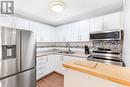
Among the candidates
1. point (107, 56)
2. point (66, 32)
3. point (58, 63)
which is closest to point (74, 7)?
point (107, 56)

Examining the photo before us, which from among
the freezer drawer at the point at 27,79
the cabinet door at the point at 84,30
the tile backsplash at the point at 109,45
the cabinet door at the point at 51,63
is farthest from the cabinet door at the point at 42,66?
the tile backsplash at the point at 109,45

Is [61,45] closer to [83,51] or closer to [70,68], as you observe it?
[83,51]

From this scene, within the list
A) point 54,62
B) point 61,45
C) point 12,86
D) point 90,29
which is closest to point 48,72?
point 54,62

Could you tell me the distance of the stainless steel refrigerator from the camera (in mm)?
1670

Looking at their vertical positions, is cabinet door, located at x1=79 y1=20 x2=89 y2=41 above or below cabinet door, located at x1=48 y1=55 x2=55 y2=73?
above

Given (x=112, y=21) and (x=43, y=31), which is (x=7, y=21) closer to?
(x=43, y=31)

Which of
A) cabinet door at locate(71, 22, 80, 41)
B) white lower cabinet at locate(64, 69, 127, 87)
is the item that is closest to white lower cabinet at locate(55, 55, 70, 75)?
cabinet door at locate(71, 22, 80, 41)

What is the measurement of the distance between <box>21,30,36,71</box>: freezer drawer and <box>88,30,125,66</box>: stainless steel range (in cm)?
162

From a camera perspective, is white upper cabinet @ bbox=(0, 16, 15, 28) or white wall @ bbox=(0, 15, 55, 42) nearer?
white upper cabinet @ bbox=(0, 16, 15, 28)

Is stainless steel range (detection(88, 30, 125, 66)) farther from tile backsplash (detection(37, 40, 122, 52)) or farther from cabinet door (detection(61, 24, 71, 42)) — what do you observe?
cabinet door (detection(61, 24, 71, 42))

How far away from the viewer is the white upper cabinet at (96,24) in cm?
264

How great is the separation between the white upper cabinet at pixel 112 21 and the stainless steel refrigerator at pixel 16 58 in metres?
2.06

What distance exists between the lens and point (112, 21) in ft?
7.83

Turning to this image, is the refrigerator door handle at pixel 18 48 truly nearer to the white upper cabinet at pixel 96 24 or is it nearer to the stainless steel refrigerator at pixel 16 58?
the stainless steel refrigerator at pixel 16 58
